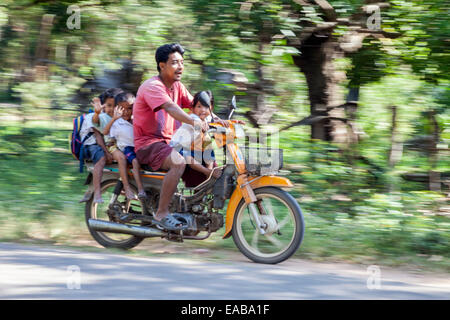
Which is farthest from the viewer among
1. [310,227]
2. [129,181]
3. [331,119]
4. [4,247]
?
[331,119]

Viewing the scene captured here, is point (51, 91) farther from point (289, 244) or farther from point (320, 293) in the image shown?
point (320, 293)

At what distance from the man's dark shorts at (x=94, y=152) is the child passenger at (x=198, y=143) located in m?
0.85

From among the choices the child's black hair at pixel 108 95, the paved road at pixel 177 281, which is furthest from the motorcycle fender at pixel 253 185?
the child's black hair at pixel 108 95

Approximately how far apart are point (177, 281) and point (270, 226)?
135 cm

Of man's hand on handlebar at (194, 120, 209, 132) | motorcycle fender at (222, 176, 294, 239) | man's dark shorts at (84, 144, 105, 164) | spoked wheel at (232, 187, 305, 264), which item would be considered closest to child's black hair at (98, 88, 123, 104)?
man's dark shorts at (84, 144, 105, 164)

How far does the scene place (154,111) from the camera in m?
5.70

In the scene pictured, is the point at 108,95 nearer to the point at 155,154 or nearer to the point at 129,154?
the point at 129,154

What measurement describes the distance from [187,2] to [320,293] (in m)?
5.08

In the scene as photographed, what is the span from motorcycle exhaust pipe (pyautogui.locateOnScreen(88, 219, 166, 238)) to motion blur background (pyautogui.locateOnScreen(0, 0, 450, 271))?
58 cm

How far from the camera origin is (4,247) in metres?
5.78

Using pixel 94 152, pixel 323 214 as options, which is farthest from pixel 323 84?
pixel 94 152

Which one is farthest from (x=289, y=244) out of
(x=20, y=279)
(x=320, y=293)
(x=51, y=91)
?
(x=51, y=91)

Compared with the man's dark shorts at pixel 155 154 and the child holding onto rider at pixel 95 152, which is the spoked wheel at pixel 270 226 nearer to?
the man's dark shorts at pixel 155 154

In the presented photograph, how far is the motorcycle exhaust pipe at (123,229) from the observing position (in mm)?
5953
